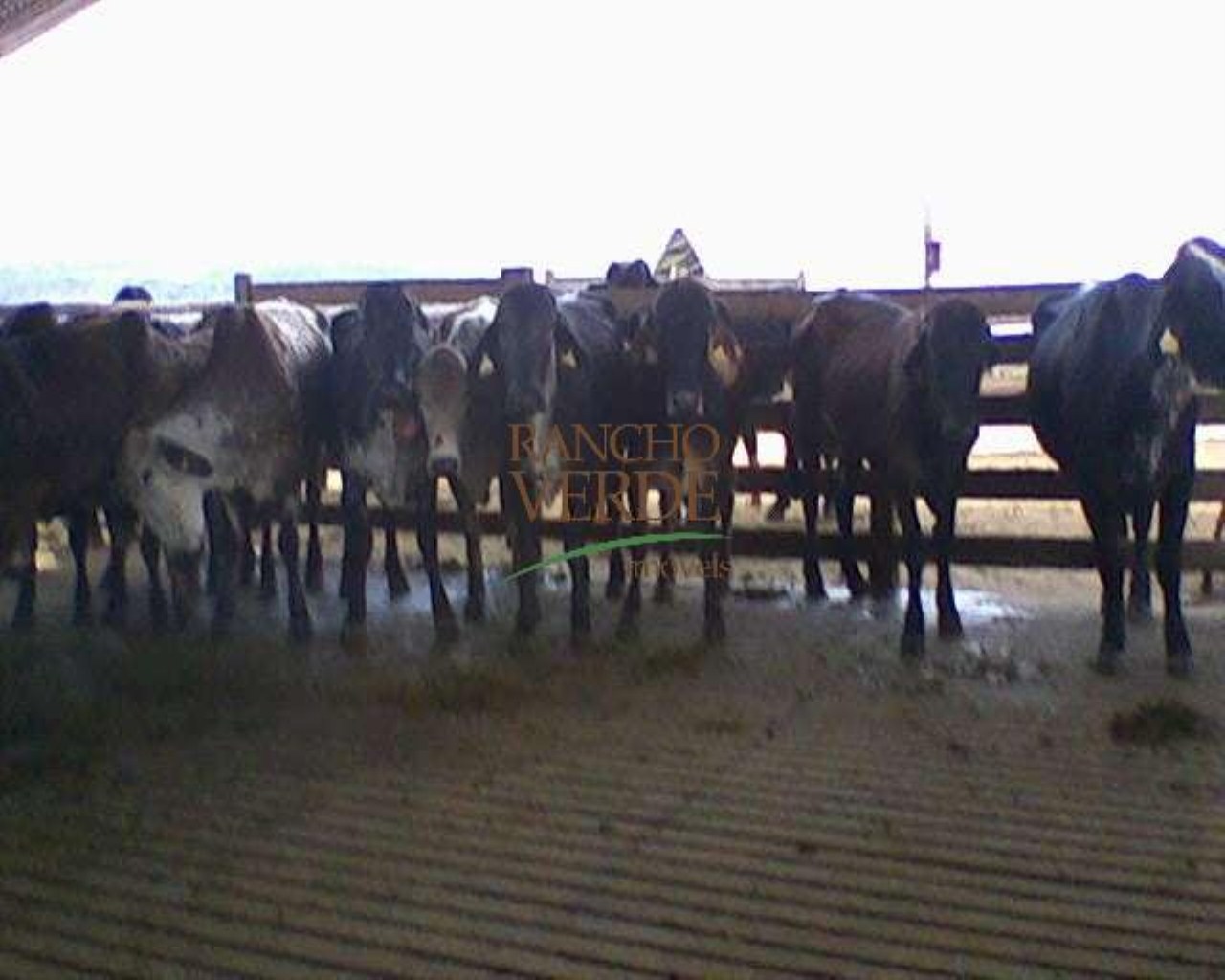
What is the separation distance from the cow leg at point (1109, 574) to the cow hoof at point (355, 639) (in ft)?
11.0

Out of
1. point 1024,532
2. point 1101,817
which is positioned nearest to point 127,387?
point 1101,817

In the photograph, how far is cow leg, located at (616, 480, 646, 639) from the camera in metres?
6.57

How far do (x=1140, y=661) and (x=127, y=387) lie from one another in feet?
16.3

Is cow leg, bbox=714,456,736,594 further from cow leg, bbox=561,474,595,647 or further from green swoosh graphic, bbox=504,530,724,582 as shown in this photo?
cow leg, bbox=561,474,595,647

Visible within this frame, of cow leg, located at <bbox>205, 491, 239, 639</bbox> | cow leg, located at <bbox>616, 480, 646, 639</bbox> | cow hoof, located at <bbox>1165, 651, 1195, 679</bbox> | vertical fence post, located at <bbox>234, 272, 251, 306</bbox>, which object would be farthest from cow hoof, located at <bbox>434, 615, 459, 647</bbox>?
vertical fence post, located at <bbox>234, 272, 251, 306</bbox>

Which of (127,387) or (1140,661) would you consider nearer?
(1140,661)

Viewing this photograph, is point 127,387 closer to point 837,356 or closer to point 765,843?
point 837,356

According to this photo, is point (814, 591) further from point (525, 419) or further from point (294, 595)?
point (294, 595)

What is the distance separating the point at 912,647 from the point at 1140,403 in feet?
4.80

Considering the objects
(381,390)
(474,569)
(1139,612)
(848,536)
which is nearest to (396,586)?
(474,569)

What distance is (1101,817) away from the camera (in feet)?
13.4

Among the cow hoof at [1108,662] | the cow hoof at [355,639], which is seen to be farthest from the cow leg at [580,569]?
the cow hoof at [1108,662]

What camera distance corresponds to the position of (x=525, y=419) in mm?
6285

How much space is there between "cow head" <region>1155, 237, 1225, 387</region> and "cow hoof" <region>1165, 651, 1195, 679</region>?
1152mm
